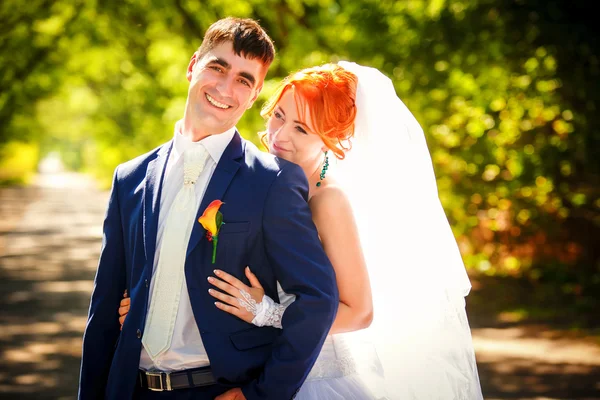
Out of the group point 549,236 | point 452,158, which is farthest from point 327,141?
point 549,236

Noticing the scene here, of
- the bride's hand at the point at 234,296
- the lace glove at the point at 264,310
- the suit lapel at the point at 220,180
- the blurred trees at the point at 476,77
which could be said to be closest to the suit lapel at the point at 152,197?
the suit lapel at the point at 220,180

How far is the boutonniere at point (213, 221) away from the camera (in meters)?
2.47

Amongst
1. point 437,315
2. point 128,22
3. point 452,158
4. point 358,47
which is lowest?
point 437,315

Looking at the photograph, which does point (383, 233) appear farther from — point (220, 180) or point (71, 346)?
point (71, 346)

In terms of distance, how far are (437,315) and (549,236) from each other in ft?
35.0

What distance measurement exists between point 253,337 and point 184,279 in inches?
12.8

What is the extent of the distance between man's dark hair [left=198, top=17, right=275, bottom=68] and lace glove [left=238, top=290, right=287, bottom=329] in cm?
91

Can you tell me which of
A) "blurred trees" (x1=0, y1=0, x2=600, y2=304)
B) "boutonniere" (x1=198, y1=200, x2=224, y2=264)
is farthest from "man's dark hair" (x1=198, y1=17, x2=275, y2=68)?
"blurred trees" (x1=0, y1=0, x2=600, y2=304)

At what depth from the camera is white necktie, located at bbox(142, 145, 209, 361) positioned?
253 cm

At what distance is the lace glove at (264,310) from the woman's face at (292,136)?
2.52ft

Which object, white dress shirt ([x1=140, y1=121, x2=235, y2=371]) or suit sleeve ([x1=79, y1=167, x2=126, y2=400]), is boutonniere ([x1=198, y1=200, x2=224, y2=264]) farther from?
suit sleeve ([x1=79, y1=167, x2=126, y2=400])

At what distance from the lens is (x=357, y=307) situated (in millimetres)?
2885

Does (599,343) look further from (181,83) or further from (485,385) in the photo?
(181,83)

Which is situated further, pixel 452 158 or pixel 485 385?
pixel 452 158
